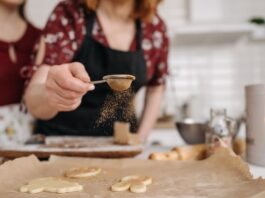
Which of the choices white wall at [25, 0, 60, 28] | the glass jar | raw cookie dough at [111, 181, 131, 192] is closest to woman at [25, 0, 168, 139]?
the glass jar

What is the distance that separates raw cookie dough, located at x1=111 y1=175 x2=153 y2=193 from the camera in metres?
0.67

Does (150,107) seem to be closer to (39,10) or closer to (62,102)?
(62,102)

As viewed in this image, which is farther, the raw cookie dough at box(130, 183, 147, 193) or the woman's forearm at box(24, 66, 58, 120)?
the woman's forearm at box(24, 66, 58, 120)

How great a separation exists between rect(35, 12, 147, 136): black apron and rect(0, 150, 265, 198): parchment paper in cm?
43

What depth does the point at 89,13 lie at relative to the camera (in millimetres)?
1254

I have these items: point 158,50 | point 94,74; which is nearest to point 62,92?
point 94,74

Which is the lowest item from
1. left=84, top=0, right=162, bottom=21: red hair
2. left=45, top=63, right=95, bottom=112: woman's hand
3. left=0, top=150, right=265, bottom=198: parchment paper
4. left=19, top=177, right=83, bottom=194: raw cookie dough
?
left=0, top=150, right=265, bottom=198: parchment paper

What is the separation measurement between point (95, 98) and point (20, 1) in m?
0.50

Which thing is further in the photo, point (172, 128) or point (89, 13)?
point (172, 128)

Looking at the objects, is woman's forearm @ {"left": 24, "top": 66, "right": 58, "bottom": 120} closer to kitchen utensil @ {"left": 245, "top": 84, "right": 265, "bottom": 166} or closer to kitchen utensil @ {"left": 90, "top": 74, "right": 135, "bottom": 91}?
kitchen utensil @ {"left": 90, "top": 74, "right": 135, "bottom": 91}

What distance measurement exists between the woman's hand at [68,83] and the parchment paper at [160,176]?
0.55 ft

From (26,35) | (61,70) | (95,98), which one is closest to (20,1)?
(26,35)

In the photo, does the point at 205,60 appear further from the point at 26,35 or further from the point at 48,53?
the point at 48,53

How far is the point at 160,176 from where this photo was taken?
2.51 ft
